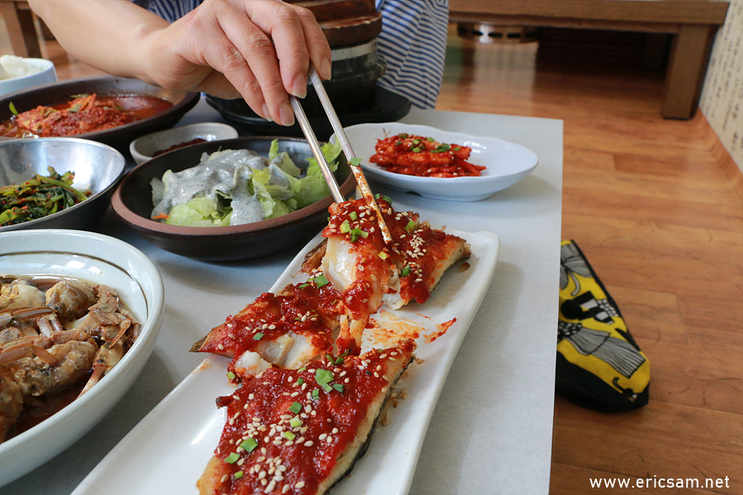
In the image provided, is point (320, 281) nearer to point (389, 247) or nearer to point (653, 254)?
point (389, 247)

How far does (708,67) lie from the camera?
4.31m

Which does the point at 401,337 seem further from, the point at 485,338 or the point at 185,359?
the point at 185,359

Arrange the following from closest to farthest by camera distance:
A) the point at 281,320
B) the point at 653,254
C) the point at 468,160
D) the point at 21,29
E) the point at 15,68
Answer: the point at 281,320 < the point at 468,160 < the point at 15,68 < the point at 653,254 < the point at 21,29

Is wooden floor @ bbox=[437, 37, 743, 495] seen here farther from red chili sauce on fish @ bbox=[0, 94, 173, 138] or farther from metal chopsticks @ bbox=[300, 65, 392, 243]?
red chili sauce on fish @ bbox=[0, 94, 173, 138]

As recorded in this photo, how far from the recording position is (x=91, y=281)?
2.85ft

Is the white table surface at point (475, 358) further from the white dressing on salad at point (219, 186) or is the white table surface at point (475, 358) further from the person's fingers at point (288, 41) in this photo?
the person's fingers at point (288, 41)

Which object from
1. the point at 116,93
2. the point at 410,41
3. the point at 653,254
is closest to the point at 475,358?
the point at 116,93

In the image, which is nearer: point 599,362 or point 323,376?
point 323,376

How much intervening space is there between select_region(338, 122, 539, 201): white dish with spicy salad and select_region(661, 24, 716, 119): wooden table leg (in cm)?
376

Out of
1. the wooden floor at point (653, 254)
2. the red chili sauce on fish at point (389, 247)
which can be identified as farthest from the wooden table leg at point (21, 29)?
the red chili sauce on fish at point (389, 247)

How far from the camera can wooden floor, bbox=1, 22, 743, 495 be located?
5.71 feet

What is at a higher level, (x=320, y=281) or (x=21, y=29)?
(x=320, y=281)

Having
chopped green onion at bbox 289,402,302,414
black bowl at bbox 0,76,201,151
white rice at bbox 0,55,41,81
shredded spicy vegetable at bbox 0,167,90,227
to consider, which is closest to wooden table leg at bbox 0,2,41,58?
white rice at bbox 0,55,41,81

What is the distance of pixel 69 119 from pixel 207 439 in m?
1.28
